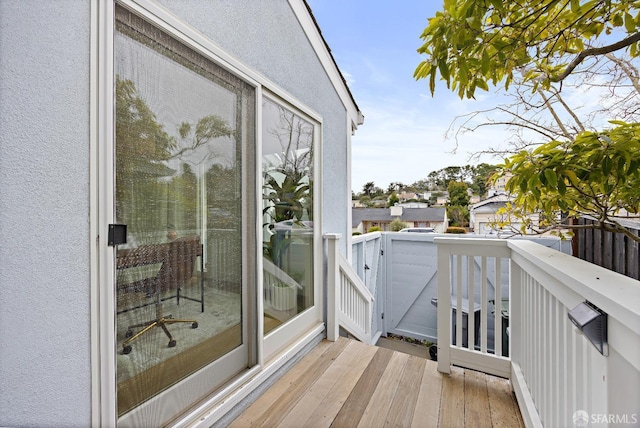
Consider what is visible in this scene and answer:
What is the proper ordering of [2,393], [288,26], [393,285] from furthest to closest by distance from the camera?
1. [393,285]
2. [288,26]
3. [2,393]

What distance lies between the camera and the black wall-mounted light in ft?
2.36

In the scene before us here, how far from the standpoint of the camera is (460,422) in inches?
69.6

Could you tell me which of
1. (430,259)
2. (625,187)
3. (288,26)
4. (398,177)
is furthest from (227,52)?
(398,177)

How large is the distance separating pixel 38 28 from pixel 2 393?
46.3 inches

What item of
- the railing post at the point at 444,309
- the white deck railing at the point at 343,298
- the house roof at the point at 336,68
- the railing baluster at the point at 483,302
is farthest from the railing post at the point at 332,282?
the house roof at the point at 336,68

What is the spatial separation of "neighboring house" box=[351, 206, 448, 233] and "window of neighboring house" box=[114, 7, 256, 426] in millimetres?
6734

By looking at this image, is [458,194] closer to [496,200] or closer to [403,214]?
[496,200]

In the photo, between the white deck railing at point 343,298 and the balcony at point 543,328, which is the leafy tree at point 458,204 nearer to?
the balcony at point 543,328

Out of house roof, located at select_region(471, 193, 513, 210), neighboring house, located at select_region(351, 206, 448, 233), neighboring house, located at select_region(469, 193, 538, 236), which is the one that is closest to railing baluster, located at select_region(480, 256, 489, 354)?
neighboring house, located at select_region(469, 193, 538, 236)

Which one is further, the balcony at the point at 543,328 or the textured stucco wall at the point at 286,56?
the textured stucco wall at the point at 286,56

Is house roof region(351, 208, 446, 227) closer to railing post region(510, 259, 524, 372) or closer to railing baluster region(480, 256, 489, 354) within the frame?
railing baluster region(480, 256, 489, 354)

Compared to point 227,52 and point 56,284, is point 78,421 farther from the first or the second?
point 227,52

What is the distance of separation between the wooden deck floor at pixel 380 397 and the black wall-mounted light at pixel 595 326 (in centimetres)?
137

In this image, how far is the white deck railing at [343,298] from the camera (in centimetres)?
287
